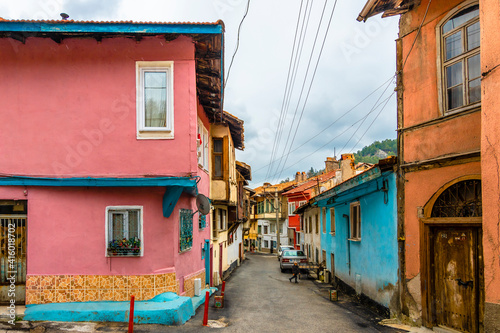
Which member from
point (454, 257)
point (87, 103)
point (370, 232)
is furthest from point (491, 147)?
point (87, 103)

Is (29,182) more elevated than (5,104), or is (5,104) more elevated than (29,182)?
(5,104)

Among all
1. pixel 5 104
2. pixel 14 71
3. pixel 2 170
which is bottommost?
pixel 2 170

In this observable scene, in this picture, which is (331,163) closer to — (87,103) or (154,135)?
(154,135)

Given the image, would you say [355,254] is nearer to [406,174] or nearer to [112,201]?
[406,174]

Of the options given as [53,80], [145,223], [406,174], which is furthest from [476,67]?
[53,80]

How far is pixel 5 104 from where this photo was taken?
984 cm

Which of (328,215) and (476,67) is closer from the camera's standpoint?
(476,67)

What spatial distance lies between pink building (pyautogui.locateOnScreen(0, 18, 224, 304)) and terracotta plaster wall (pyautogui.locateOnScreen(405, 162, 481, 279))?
5.19m

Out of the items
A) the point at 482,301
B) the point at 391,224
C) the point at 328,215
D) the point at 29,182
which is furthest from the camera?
the point at 328,215

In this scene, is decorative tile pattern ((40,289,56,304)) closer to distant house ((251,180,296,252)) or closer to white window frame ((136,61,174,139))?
white window frame ((136,61,174,139))

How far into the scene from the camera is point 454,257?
8430mm

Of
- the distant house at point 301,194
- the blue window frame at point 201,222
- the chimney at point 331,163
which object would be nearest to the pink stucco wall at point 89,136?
the blue window frame at point 201,222

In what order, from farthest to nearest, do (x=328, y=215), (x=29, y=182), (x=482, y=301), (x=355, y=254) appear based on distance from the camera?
(x=328, y=215) < (x=355, y=254) < (x=29, y=182) < (x=482, y=301)

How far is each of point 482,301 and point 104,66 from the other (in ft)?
31.5
